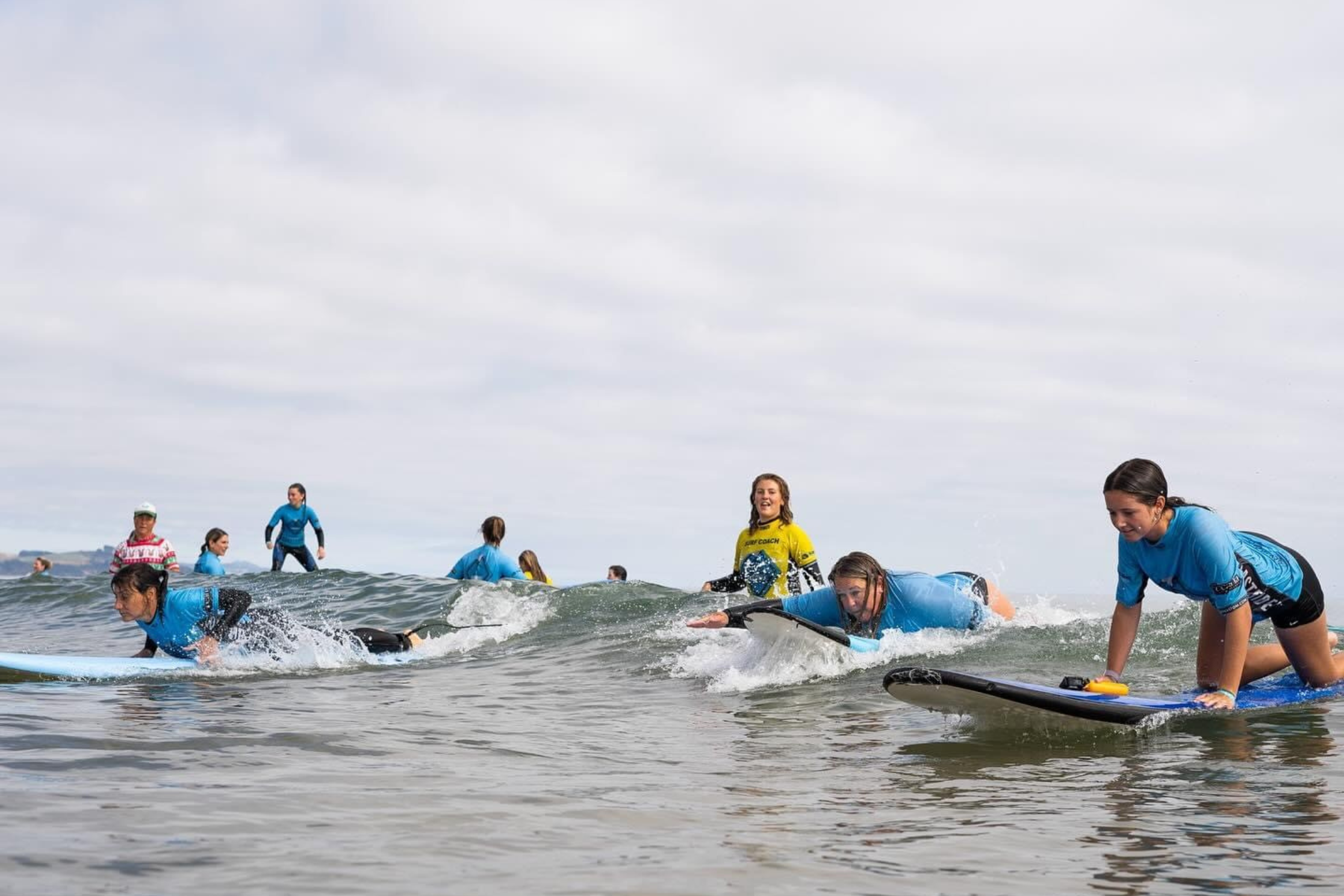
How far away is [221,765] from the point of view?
5648mm

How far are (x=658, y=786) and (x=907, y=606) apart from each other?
4.51 meters

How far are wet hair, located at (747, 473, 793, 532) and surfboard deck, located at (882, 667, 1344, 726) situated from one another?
4.91m

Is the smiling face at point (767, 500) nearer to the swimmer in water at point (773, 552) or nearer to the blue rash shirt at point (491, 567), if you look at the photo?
the swimmer in water at point (773, 552)

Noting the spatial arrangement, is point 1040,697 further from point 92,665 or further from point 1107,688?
point 92,665

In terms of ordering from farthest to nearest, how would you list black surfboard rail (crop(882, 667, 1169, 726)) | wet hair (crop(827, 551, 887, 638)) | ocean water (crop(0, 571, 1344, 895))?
wet hair (crop(827, 551, 887, 638)) → black surfboard rail (crop(882, 667, 1169, 726)) → ocean water (crop(0, 571, 1344, 895))

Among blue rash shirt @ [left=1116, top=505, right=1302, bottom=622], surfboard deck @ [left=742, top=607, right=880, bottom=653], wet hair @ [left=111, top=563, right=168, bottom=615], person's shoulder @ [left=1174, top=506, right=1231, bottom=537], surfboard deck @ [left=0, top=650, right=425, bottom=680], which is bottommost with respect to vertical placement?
surfboard deck @ [left=0, top=650, right=425, bottom=680]

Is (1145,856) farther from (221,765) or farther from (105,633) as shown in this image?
(105,633)

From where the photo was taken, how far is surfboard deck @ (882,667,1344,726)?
653 centimetres

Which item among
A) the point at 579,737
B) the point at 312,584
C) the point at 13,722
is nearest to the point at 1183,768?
the point at 579,737

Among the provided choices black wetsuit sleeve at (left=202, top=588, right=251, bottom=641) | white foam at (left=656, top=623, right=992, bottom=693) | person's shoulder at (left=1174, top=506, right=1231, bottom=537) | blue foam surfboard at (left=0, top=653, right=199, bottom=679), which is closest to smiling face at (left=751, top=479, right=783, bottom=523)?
white foam at (left=656, top=623, right=992, bottom=693)

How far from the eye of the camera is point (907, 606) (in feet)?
31.1

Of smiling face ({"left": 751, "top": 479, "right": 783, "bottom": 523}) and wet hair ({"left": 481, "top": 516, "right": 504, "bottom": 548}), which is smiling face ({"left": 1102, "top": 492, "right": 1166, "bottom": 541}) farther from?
wet hair ({"left": 481, "top": 516, "right": 504, "bottom": 548})

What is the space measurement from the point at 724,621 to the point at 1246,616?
4.43m

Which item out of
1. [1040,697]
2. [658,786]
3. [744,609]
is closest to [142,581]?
[744,609]
